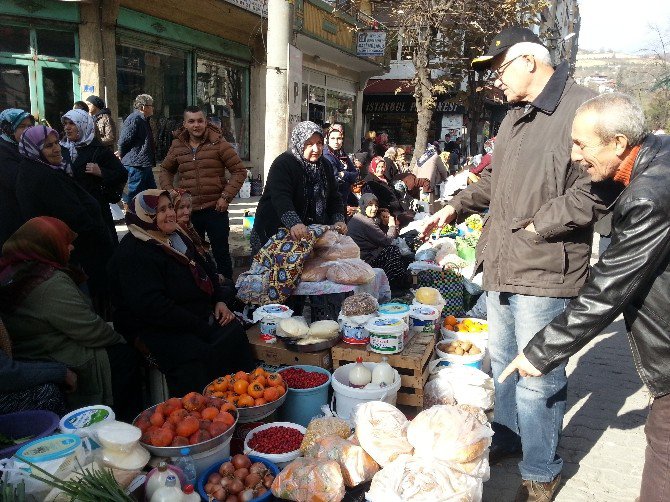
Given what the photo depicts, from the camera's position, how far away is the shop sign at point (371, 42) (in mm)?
16547

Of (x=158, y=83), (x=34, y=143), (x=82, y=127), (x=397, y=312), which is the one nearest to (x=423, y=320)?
(x=397, y=312)

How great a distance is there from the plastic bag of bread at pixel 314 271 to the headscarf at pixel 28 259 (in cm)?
183

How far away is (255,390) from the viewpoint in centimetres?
312

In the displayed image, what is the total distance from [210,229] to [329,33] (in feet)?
38.9

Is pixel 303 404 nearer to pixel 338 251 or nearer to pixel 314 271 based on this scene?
pixel 314 271

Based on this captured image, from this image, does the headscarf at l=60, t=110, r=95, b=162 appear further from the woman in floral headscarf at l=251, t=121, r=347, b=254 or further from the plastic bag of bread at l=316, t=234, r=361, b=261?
the plastic bag of bread at l=316, t=234, r=361, b=261

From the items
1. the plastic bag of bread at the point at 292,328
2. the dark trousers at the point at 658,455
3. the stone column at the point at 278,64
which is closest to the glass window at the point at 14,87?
the stone column at the point at 278,64

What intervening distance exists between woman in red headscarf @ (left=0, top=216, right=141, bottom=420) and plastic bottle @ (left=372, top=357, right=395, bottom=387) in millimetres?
1586

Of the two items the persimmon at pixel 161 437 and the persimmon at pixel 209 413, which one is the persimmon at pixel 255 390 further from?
the persimmon at pixel 161 437

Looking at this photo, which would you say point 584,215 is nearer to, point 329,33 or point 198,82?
point 198,82

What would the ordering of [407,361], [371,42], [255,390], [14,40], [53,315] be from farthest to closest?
1. [371,42]
2. [14,40]
3. [407,361]
4. [255,390]
5. [53,315]

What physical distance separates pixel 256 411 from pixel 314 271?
1.52m

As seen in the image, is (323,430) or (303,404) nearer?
(323,430)

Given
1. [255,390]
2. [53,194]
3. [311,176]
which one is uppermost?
[311,176]
